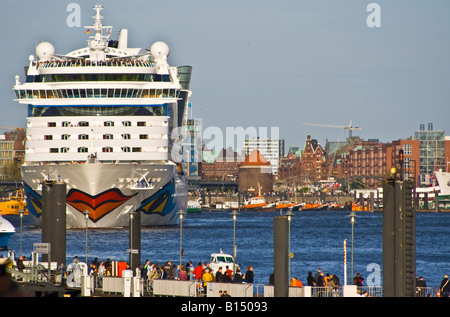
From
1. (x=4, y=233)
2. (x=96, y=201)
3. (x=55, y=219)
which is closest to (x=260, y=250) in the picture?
(x=96, y=201)

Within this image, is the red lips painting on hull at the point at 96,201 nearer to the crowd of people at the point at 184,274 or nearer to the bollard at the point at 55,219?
the crowd of people at the point at 184,274

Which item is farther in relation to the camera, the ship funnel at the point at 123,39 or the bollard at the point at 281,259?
the ship funnel at the point at 123,39

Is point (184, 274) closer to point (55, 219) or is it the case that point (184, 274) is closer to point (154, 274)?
point (154, 274)

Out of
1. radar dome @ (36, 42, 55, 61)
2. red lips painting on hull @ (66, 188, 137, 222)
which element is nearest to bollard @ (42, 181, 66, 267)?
red lips painting on hull @ (66, 188, 137, 222)

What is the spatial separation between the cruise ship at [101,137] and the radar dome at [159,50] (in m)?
9.75

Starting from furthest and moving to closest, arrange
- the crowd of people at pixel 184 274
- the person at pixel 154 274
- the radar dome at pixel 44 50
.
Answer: the radar dome at pixel 44 50 → the person at pixel 154 274 → the crowd of people at pixel 184 274

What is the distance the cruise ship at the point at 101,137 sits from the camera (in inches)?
2635

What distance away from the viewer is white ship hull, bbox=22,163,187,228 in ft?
218

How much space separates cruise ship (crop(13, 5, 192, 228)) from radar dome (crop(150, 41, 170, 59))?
975 centimetres

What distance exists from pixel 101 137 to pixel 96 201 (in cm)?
451

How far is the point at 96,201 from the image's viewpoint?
219 ft

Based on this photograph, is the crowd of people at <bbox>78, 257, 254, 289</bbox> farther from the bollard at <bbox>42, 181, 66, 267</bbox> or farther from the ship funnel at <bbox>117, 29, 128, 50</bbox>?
the ship funnel at <bbox>117, 29, 128, 50</bbox>

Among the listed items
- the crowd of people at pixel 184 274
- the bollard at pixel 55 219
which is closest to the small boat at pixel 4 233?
the crowd of people at pixel 184 274
